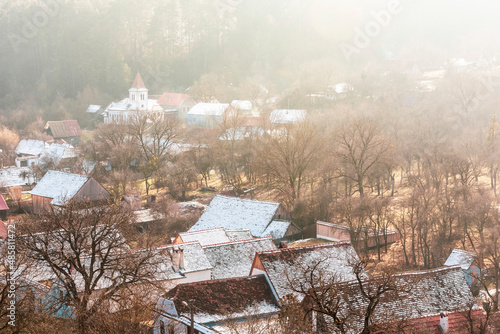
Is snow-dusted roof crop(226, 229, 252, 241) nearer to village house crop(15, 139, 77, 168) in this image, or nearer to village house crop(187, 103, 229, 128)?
village house crop(15, 139, 77, 168)

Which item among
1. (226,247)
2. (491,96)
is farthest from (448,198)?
(491,96)

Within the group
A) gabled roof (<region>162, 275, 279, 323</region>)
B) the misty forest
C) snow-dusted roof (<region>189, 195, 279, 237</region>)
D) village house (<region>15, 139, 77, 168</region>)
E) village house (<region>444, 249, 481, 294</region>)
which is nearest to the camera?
the misty forest

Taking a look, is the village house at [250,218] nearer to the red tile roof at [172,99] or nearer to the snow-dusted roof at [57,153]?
the snow-dusted roof at [57,153]

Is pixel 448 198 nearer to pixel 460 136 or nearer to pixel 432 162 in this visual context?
pixel 432 162

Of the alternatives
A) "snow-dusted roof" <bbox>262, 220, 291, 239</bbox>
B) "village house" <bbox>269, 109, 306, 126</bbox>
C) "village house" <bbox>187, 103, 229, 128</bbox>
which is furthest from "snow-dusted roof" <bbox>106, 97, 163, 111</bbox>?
"snow-dusted roof" <bbox>262, 220, 291, 239</bbox>

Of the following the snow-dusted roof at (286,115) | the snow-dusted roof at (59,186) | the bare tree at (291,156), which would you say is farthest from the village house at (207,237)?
the snow-dusted roof at (286,115)

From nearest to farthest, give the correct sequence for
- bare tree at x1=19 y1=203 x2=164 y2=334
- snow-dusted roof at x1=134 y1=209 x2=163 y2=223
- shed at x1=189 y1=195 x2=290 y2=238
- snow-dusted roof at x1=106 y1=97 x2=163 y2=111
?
bare tree at x1=19 y1=203 x2=164 y2=334, shed at x1=189 y1=195 x2=290 y2=238, snow-dusted roof at x1=134 y1=209 x2=163 y2=223, snow-dusted roof at x1=106 y1=97 x2=163 y2=111
